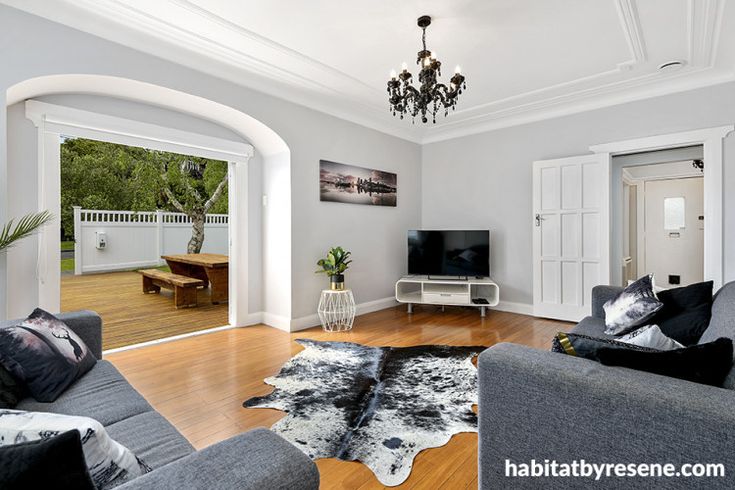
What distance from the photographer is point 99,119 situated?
307 centimetres

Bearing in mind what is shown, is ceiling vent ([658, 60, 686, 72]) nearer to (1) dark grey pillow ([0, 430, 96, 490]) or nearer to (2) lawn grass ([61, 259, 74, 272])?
(1) dark grey pillow ([0, 430, 96, 490])

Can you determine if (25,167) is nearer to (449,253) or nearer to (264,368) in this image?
(264,368)

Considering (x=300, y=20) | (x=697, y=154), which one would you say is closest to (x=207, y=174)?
(x=300, y=20)

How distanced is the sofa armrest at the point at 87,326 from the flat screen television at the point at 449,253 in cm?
377

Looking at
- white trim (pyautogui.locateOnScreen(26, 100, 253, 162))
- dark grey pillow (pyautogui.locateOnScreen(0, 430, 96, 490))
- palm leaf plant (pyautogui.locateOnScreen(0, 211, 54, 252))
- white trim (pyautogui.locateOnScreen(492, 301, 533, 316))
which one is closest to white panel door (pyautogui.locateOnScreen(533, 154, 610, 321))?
white trim (pyautogui.locateOnScreen(492, 301, 533, 316))

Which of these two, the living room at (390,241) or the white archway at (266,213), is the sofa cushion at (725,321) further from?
the white archway at (266,213)

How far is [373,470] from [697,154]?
5.18 metres

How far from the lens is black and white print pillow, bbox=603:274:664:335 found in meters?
2.27

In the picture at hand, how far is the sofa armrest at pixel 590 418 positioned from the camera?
0.93 m

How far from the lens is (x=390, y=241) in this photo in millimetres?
5309

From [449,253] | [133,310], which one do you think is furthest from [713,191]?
[133,310]

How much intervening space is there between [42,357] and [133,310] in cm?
386

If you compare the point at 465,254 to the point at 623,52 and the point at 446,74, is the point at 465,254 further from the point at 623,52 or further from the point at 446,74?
the point at 623,52

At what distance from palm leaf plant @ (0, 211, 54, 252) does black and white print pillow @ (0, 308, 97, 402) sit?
88 cm
